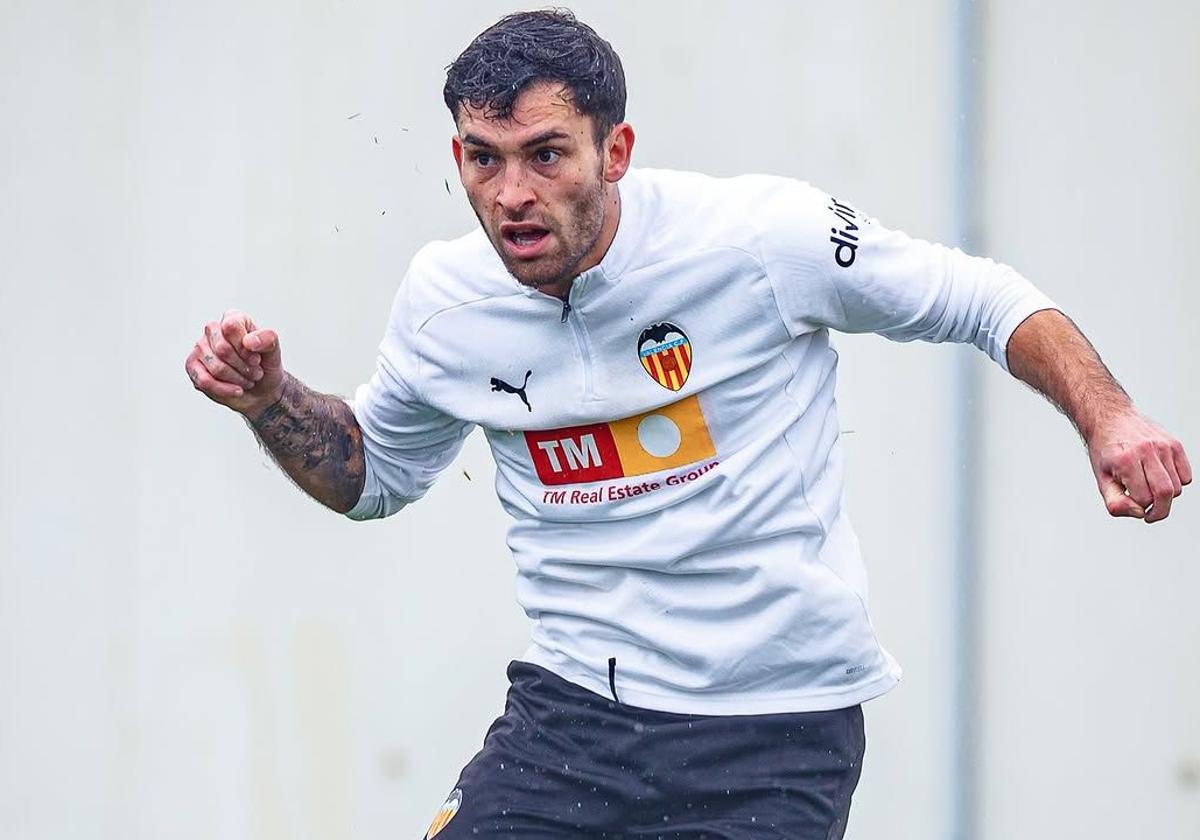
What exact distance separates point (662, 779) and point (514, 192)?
895mm

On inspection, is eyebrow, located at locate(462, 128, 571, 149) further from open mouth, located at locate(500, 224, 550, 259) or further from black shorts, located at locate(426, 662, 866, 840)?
black shorts, located at locate(426, 662, 866, 840)

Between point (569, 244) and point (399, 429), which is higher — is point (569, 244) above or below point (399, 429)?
above

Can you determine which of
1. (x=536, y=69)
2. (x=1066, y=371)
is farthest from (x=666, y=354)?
(x=1066, y=371)

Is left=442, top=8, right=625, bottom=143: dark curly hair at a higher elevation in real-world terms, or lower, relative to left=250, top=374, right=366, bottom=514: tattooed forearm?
higher

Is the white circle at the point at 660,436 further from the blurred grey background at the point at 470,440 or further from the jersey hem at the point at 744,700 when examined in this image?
the blurred grey background at the point at 470,440

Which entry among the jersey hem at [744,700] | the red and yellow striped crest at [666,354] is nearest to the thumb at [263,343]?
the red and yellow striped crest at [666,354]

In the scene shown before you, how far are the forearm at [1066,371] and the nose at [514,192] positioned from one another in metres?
0.75

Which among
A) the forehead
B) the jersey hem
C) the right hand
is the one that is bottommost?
the jersey hem

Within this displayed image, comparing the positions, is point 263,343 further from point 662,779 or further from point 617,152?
point 662,779

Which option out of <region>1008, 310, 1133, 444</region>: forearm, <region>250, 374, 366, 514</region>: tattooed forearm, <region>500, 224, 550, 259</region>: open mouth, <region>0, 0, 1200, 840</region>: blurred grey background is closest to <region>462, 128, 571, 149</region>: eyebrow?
<region>500, 224, 550, 259</region>: open mouth

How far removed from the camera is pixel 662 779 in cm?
284

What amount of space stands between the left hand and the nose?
891 mm

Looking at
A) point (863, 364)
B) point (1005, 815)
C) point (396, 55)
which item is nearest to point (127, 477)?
point (396, 55)

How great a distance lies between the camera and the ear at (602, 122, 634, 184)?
9.49 feet
